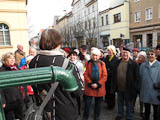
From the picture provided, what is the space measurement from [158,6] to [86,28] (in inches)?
694

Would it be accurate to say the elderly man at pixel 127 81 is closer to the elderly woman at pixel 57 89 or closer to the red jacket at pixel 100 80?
the red jacket at pixel 100 80

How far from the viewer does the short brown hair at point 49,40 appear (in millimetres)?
1593

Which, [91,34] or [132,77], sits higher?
[91,34]

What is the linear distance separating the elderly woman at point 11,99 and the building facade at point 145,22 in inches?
864

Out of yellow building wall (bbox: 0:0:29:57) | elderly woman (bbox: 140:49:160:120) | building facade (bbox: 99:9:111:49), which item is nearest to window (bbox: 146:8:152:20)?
building facade (bbox: 99:9:111:49)

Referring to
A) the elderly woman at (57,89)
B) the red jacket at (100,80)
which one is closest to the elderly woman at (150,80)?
the red jacket at (100,80)

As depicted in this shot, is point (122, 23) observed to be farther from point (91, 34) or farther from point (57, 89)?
point (57, 89)

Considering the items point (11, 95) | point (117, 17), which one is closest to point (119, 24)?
point (117, 17)

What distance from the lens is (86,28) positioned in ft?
116

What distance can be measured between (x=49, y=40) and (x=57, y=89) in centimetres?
55

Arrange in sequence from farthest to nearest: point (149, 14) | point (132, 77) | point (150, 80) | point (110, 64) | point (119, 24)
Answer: point (119, 24), point (149, 14), point (110, 64), point (132, 77), point (150, 80)

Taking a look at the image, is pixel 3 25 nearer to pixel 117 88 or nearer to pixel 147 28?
pixel 117 88

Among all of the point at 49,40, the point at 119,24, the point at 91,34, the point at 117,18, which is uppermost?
the point at 117,18

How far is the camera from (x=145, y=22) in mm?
22922
